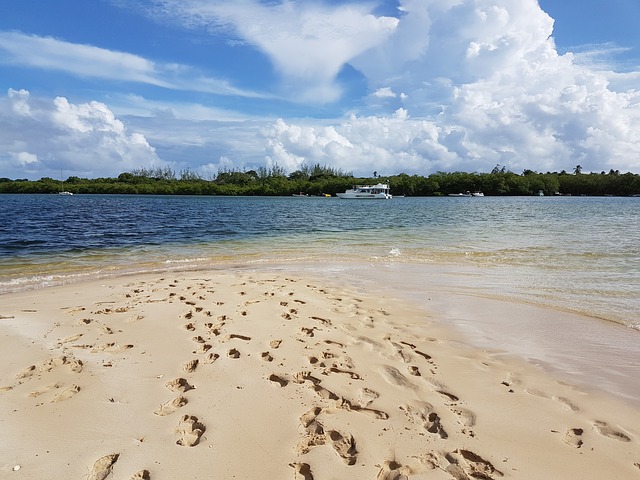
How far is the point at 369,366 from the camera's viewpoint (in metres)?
5.18

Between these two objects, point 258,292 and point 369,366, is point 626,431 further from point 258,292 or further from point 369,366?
point 258,292

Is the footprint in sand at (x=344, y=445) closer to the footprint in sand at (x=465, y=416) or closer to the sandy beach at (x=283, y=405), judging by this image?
the sandy beach at (x=283, y=405)

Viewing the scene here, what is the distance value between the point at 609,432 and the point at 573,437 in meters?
0.43

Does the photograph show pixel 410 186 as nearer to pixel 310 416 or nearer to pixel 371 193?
pixel 371 193

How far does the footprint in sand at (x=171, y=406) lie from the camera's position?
390 cm

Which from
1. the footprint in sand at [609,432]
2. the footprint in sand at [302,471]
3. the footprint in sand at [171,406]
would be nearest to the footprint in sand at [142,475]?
the footprint in sand at [171,406]

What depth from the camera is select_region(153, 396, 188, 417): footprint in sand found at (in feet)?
12.8

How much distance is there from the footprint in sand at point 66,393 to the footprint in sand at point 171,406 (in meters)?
1.05

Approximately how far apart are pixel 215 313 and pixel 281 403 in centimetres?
355

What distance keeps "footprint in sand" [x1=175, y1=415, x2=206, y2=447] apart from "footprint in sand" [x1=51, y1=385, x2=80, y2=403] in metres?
1.38

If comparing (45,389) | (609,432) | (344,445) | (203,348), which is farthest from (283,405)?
(609,432)

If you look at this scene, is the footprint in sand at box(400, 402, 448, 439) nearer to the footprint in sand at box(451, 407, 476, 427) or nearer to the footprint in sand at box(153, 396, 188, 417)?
the footprint in sand at box(451, 407, 476, 427)

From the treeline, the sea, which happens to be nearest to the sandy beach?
the sea

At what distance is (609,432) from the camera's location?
381cm
